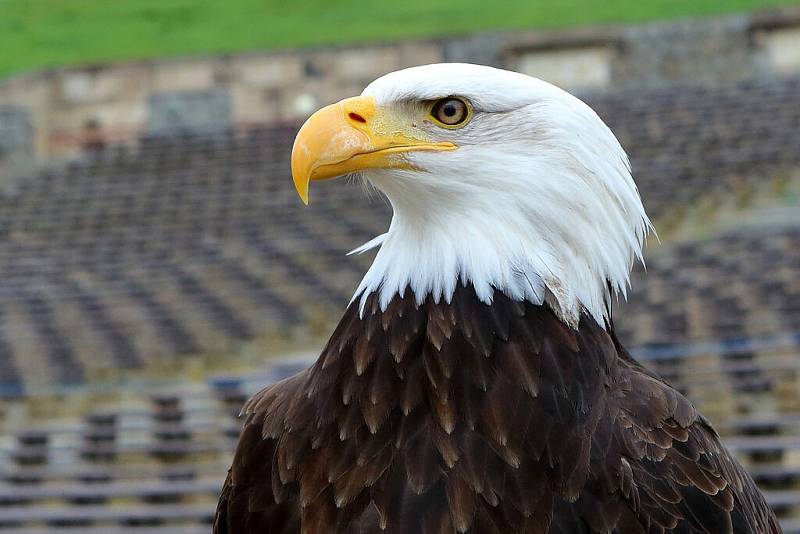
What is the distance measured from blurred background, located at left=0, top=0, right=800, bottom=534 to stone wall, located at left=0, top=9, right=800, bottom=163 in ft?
0.13

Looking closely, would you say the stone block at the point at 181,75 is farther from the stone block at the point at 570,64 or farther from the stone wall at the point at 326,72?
the stone block at the point at 570,64

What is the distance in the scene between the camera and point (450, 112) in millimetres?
1894

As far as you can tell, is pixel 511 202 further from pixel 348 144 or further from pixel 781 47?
pixel 781 47

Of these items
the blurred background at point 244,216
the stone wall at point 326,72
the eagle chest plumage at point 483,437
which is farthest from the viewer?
the stone wall at point 326,72

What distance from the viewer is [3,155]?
→ 52.4ft

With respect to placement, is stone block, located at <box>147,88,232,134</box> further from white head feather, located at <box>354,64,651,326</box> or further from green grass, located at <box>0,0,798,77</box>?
white head feather, located at <box>354,64,651,326</box>

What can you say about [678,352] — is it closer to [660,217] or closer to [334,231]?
[660,217]

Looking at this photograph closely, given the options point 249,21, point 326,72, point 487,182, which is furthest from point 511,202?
point 249,21

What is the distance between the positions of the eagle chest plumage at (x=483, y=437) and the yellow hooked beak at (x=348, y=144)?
0.25 m

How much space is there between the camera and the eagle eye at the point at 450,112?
6.20 feet

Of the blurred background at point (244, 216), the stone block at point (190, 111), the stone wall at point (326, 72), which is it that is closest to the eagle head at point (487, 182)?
the blurred background at point (244, 216)

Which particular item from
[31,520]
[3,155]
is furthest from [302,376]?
[3,155]

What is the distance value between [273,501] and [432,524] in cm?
35

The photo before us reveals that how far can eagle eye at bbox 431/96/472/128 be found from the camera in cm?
189
